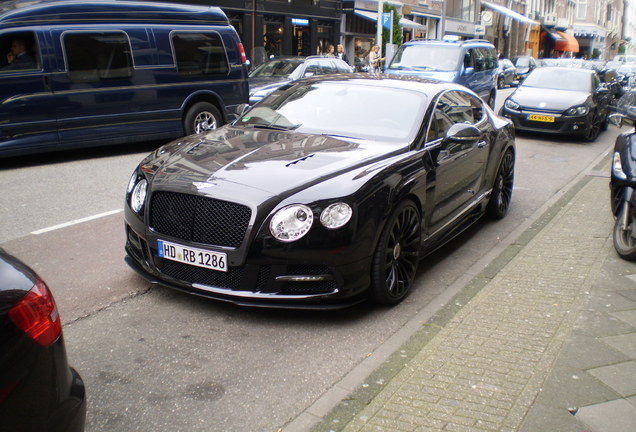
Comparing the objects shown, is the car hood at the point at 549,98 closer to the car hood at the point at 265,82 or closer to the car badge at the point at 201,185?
the car hood at the point at 265,82

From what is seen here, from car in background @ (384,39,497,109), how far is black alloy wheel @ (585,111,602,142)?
2.98m

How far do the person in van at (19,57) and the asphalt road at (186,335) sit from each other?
3154 millimetres

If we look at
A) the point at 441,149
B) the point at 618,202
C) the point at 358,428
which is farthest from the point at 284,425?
the point at 618,202

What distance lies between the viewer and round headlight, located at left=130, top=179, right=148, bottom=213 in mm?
4570

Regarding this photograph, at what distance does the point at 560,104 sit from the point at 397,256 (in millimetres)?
10887

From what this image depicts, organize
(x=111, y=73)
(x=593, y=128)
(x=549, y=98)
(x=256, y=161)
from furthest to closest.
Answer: (x=593, y=128)
(x=549, y=98)
(x=111, y=73)
(x=256, y=161)

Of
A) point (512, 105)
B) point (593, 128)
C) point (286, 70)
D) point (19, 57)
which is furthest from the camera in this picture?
point (286, 70)

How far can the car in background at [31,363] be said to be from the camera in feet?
6.68

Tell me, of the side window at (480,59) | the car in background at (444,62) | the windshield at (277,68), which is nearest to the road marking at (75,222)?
the windshield at (277,68)

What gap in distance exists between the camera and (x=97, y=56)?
1010cm

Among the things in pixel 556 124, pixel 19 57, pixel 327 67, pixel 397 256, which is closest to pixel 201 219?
pixel 397 256

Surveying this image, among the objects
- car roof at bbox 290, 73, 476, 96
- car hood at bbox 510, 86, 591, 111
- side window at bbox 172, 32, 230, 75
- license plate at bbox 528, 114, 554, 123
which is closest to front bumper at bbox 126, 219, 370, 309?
car roof at bbox 290, 73, 476, 96

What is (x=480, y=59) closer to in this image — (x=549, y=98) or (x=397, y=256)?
(x=549, y=98)

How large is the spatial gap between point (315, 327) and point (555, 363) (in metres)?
1.49
